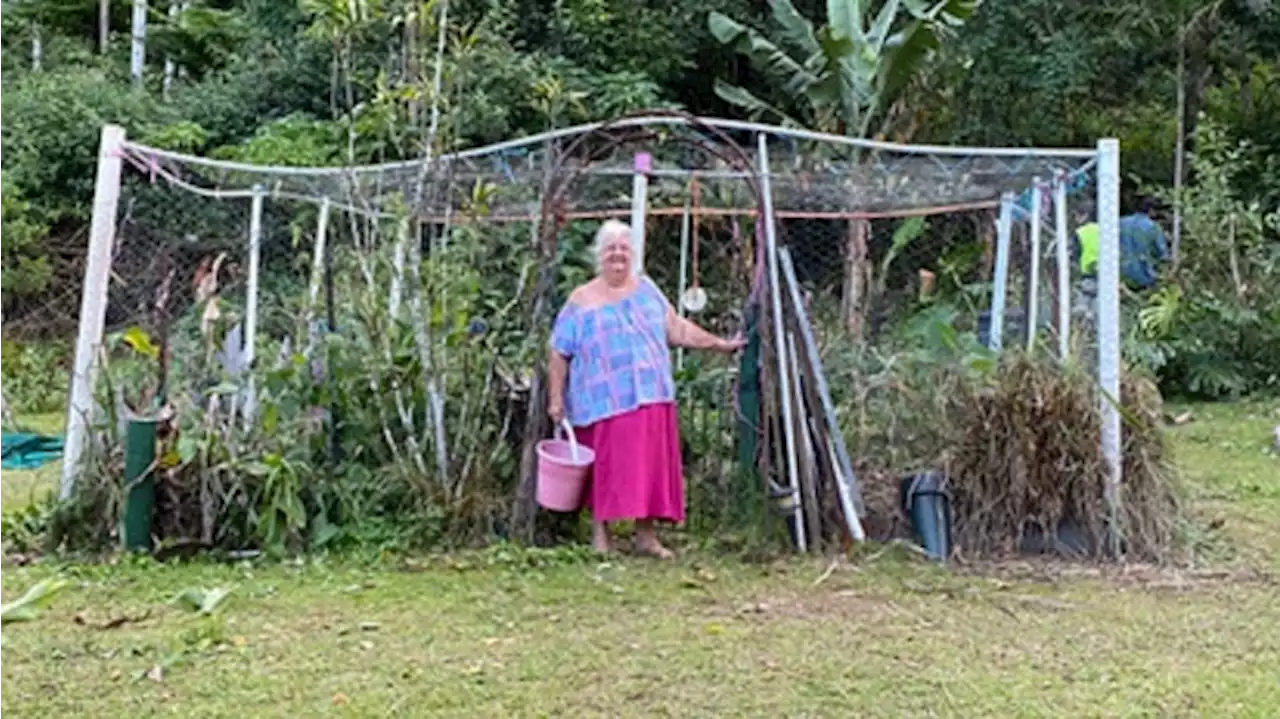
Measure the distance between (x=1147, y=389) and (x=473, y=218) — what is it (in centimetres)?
270

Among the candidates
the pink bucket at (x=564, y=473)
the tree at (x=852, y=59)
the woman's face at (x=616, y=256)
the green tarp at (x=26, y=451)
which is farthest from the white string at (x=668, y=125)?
the tree at (x=852, y=59)

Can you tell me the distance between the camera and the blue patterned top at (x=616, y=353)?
4.67 meters

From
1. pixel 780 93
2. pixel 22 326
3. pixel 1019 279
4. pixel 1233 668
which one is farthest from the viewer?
pixel 780 93

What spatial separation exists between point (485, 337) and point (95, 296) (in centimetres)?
147

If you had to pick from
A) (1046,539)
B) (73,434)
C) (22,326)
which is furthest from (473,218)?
(22,326)

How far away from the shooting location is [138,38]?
14.5m

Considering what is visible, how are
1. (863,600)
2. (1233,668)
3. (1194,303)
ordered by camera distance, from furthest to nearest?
(1194,303) < (863,600) < (1233,668)

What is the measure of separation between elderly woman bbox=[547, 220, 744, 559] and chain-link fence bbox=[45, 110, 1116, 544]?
22 cm

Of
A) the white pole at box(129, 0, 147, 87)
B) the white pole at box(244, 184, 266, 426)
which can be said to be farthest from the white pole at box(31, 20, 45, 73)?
the white pole at box(244, 184, 266, 426)

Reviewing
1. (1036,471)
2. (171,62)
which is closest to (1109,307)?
(1036,471)

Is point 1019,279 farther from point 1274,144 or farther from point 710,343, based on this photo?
point 1274,144

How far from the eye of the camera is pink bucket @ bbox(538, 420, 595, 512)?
4.64 metres

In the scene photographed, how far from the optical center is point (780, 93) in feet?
39.7

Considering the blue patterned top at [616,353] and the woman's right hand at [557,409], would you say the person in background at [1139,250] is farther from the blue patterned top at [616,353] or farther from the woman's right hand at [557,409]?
the woman's right hand at [557,409]
